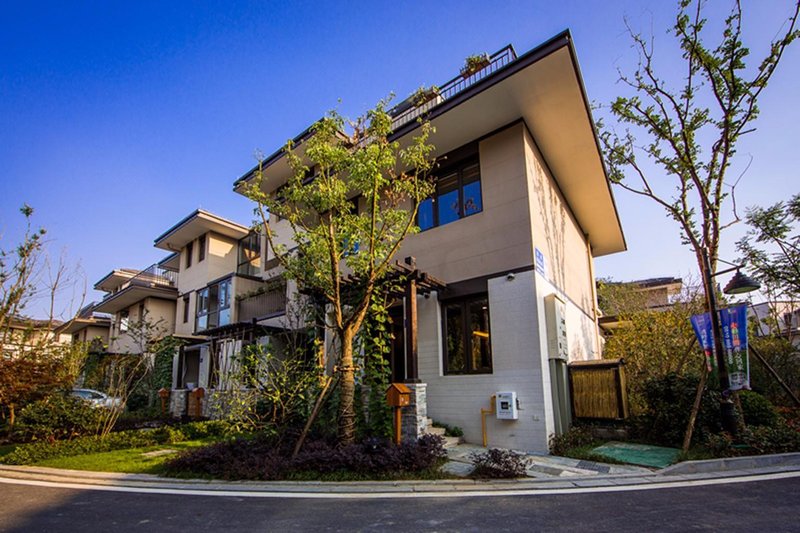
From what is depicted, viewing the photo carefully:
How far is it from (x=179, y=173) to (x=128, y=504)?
7640 millimetres

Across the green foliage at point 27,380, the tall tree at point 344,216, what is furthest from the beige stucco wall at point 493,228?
the green foliage at point 27,380

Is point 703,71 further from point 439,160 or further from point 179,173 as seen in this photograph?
point 179,173

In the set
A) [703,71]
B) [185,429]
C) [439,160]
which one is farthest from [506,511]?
[703,71]

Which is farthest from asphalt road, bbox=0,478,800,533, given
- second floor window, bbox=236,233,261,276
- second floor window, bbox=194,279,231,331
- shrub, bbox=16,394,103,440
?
second floor window, bbox=236,233,261,276

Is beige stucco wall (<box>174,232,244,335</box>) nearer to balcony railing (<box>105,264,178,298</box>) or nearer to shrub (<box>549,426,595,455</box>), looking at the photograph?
balcony railing (<box>105,264,178,298</box>)

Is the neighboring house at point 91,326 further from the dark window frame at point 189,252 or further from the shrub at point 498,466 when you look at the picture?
the shrub at point 498,466

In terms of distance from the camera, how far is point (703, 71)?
10352 mm

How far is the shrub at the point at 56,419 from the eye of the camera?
30.4 ft

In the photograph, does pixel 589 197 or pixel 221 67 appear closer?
pixel 221 67

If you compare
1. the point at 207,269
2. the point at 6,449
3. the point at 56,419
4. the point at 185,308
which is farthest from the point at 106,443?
the point at 185,308

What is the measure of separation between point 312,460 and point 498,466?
2642 mm

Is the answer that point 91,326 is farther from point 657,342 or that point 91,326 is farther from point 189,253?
point 657,342

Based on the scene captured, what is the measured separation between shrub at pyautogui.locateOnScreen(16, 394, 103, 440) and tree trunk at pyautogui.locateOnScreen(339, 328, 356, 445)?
6696mm

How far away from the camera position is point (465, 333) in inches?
370
